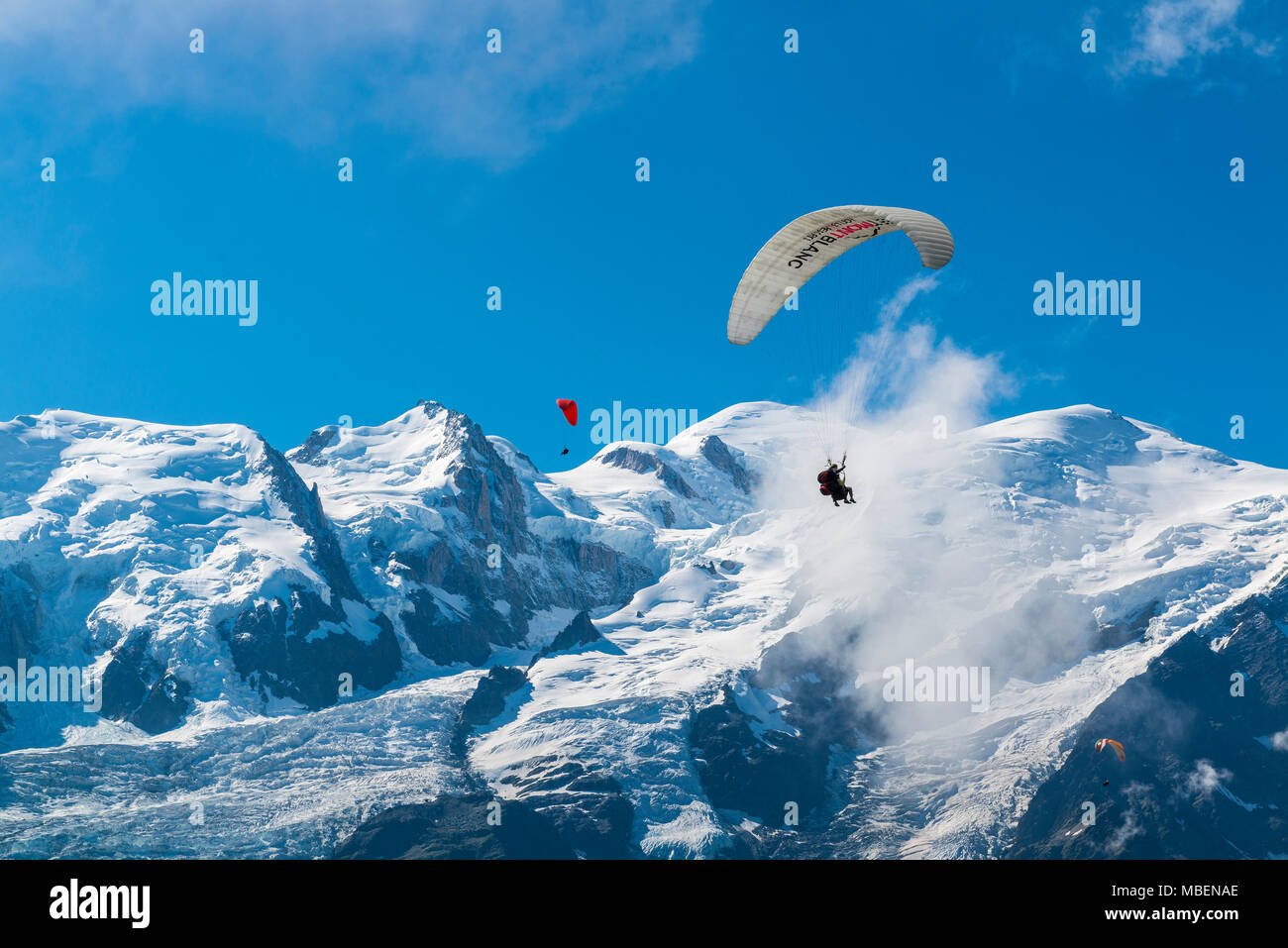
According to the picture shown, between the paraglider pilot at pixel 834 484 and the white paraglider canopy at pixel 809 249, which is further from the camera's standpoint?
the white paraglider canopy at pixel 809 249

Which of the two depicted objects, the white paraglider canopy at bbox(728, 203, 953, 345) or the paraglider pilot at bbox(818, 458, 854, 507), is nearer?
the paraglider pilot at bbox(818, 458, 854, 507)

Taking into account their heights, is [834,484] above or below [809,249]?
below

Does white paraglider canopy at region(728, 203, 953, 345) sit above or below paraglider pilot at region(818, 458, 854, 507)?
above

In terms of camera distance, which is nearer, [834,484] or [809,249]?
[834,484]

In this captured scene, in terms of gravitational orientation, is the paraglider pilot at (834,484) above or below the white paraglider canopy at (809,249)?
below
